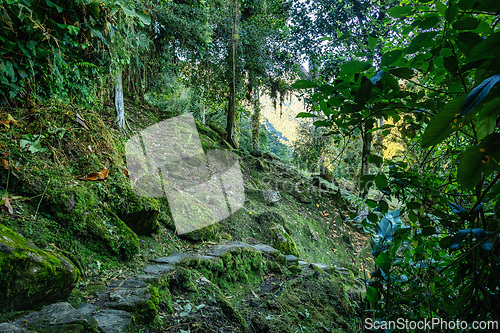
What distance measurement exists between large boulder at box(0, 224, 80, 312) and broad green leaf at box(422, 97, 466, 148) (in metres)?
2.17

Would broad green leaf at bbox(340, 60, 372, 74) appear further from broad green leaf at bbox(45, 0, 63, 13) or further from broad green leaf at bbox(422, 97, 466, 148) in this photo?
broad green leaf at bbox(45, 0, 63, 13)

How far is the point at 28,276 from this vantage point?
1.61 m

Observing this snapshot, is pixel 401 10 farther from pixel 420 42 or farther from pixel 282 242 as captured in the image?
pixel 282 242

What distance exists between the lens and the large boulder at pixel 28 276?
5.03 feet

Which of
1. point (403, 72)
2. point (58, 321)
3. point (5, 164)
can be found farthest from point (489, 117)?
point (5, 164)

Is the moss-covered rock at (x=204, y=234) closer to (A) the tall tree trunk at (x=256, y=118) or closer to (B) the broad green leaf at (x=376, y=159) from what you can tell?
(B) the broad green leaf at (x=376, y=159)

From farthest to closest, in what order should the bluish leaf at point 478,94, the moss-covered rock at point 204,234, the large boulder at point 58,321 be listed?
the moss-covered rock at point 204,234, the large boulder at point 58,321, the bluish leaf at point 478,94

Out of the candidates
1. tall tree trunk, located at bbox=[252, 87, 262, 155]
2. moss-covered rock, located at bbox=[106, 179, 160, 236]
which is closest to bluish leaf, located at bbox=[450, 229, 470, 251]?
moss-covered rock, located at bbox=[106, 179, 160, 236]

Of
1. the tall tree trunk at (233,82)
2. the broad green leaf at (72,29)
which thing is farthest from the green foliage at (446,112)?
the tall tree trunk at (233,82)

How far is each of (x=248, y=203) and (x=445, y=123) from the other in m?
6.48

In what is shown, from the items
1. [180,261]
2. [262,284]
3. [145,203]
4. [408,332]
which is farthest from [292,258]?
[408,332]

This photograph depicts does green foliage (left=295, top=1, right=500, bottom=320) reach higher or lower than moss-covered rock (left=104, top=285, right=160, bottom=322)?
higher

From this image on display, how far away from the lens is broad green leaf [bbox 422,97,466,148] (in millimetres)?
601

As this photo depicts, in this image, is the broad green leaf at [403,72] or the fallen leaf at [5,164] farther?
the fallen leaf at [5,164]
